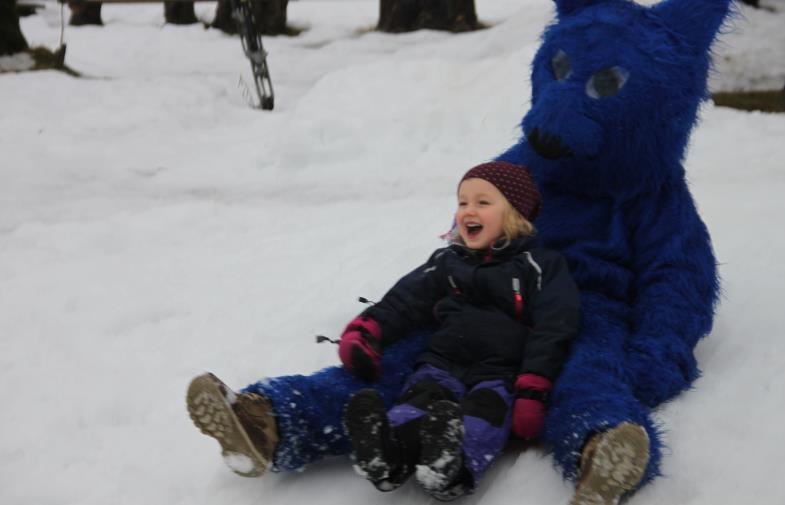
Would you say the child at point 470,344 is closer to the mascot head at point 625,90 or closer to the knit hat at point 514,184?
the knit hat at point 514,184

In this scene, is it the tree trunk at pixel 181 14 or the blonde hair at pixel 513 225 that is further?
the tree trunk at pixel 181 14

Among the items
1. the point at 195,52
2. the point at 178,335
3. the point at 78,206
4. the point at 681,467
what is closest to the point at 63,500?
the point at 178,335

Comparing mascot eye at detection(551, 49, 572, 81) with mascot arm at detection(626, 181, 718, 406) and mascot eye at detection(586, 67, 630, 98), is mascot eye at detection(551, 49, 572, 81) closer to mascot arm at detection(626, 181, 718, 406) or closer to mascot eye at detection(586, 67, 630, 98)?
mascot eye at detection(586, 67, 630, 98)

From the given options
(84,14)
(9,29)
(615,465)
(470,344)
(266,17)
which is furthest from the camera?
(84,14)

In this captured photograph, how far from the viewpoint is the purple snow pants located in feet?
7.12

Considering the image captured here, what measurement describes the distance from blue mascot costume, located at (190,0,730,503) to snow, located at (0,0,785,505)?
0.63 ft

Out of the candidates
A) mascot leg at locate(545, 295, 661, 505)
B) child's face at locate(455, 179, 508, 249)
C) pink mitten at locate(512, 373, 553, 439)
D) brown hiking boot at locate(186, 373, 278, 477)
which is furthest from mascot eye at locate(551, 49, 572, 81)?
brown hiking boot at locate(186, 373, 278, 477)

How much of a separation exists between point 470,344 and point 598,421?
0.49 m

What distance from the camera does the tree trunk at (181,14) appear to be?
12.9 metres

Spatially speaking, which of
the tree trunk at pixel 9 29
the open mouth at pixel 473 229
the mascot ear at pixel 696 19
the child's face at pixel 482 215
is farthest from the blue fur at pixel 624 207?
the tree trunk at pixel 9 29

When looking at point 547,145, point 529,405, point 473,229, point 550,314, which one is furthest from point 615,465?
point 547,145

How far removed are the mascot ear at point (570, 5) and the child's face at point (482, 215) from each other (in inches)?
27.9

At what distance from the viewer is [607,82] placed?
2658 millimetres

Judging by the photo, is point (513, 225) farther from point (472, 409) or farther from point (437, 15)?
point (437, 15)
